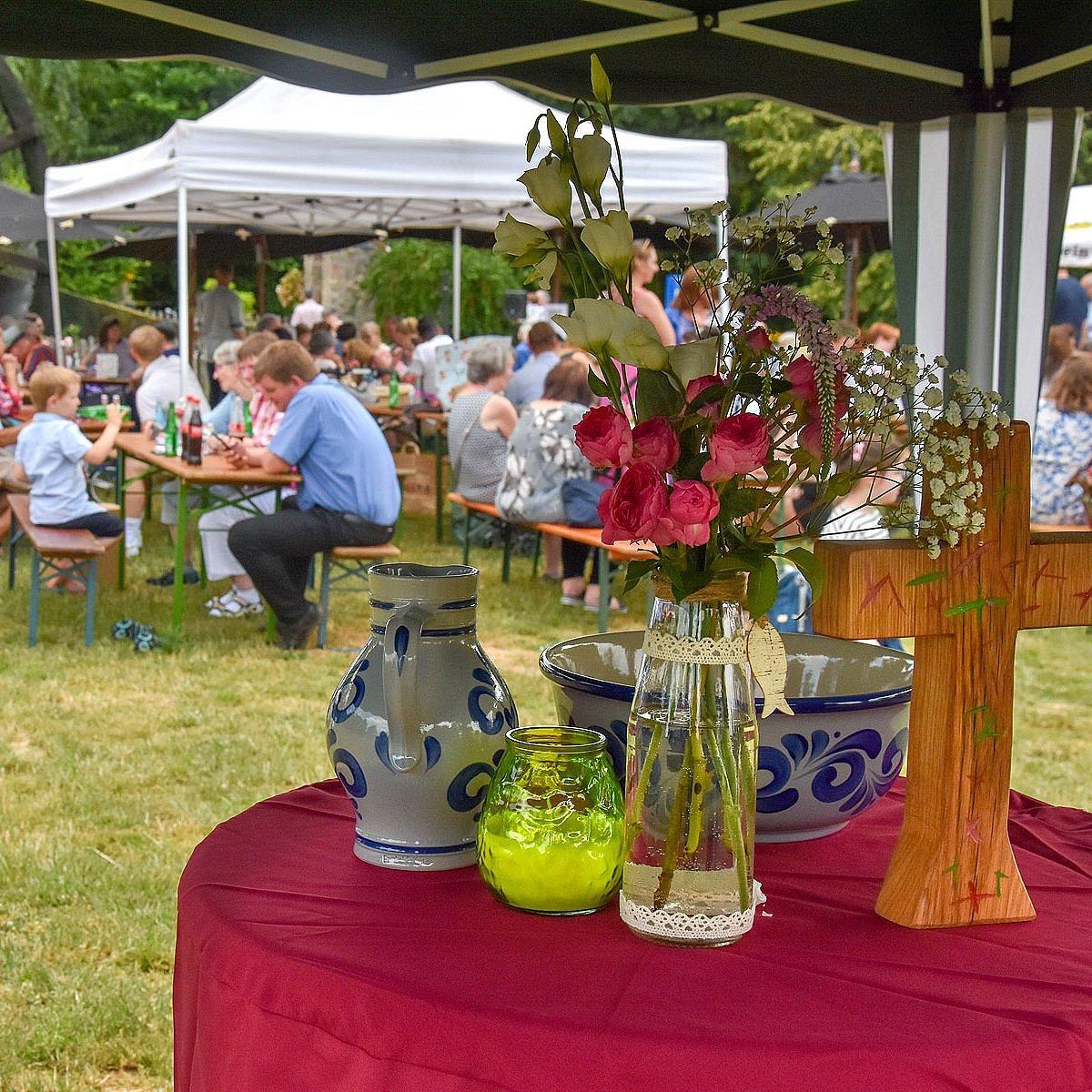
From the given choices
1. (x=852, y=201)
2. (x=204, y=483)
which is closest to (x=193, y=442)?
(x=204, y=483)

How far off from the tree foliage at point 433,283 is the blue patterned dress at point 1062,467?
14676mm

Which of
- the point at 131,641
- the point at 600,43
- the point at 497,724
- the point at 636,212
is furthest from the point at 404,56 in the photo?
the point at 636,212

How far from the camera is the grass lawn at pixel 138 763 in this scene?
2.70 m

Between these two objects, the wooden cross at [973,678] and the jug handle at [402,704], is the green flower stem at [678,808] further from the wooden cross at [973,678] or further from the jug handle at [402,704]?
the jug handle at [402,704]

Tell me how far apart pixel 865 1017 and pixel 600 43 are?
2.26m

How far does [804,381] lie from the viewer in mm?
1113

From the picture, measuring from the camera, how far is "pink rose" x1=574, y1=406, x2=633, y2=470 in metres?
1.07

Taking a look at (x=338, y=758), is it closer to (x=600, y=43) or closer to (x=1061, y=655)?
(x=600, y=43)

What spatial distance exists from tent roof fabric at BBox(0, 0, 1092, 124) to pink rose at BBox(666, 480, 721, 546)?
1699 millimetres

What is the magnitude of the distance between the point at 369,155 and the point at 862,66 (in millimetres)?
4928

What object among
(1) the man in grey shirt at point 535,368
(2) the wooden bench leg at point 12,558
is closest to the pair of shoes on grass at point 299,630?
(2) the wooden bench leg at point 12,558

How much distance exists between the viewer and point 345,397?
5605 mm

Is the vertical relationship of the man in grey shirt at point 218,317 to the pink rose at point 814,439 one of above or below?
above

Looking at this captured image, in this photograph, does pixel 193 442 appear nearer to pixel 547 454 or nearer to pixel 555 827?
pixel 547 454
